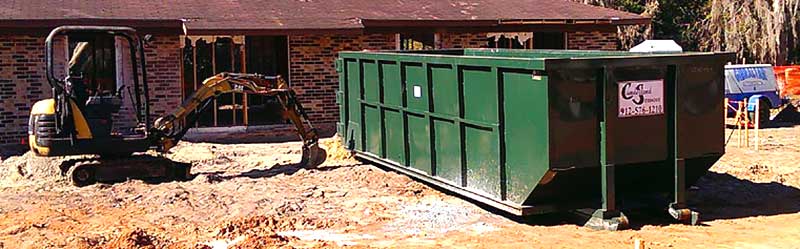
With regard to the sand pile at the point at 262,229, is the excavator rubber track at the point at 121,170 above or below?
above

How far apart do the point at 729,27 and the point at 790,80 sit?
576 cm

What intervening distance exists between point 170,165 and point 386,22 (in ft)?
22.4

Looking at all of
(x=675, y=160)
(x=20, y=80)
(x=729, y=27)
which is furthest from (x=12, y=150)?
(x=729, y=27)

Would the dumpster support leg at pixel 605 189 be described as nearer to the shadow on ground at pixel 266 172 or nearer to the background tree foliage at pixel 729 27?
the shadow on ground at pixel 266 172

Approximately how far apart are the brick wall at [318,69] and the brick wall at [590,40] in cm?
469

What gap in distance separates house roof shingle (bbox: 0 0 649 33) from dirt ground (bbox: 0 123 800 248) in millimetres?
3905

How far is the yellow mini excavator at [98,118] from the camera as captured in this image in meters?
13.1

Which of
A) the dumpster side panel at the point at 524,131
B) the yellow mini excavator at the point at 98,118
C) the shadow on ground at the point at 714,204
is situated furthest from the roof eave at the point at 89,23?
the dumpster side panel at the point at 524,131

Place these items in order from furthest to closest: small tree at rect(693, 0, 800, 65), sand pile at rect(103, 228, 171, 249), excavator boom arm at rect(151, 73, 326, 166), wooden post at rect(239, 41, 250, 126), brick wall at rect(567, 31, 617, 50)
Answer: small tree at rect(693, 0, 800, 65), brick wall at rect(567, 31, 617, 50), wooden post at rect(239, 41, 250, 126), excavator boom arm at rect(151, 73, 326, 166), sand pile at rect(103, 228, 171, 249)

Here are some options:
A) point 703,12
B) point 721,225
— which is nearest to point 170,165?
point 721,225

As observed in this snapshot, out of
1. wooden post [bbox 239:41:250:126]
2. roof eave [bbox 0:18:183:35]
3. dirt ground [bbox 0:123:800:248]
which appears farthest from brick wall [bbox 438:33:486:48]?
dirt ground [bbox 0:123:800:248]

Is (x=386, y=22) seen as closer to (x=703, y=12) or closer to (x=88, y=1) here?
(x=88, y=1)

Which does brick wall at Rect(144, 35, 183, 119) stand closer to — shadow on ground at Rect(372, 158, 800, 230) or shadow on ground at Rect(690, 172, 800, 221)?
shadow on ground at Rect(372, 158, 800, 230)

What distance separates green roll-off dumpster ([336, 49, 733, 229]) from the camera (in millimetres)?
9648
